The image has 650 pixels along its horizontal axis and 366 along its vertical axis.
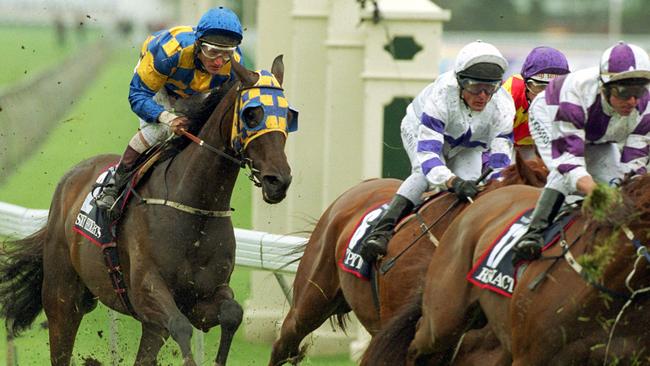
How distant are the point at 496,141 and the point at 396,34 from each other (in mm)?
3093

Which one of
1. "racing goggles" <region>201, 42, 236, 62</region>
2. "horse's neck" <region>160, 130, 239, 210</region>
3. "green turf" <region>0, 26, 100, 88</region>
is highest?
"racing goggles" <region>201, 42, 236, 62</region>

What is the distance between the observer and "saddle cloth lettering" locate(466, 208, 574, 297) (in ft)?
17.0

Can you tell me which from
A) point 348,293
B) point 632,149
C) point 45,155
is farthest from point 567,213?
point 45,155

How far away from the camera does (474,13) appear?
120ft

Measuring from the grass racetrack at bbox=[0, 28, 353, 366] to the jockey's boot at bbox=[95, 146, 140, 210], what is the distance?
845mm

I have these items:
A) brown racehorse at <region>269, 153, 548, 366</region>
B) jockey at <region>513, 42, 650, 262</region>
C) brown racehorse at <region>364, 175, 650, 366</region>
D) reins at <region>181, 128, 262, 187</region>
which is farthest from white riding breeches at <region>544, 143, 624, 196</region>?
reins at <region>181, 128, 262, 187</region>

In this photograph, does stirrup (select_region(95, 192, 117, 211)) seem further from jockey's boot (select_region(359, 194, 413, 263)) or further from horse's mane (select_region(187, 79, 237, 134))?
jockey's boot (select_region(359, 194, 413, 263))

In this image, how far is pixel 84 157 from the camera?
22.9m

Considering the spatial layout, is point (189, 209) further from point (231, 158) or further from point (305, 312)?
point (305, 312)

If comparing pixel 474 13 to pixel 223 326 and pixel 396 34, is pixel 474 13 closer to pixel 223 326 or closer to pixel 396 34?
pixel 396 34

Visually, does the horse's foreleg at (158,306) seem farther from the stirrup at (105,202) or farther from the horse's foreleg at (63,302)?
the horse's foreleg at (63,302)

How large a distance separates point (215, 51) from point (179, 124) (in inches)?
16.7

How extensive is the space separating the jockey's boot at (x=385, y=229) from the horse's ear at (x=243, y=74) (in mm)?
922

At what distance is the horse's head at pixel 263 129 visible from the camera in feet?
20.0
